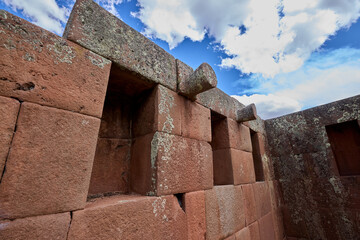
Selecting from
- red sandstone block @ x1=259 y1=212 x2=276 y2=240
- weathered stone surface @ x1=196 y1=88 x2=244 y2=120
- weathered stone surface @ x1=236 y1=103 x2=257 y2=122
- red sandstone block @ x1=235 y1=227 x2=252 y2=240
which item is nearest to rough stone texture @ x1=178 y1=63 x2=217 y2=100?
weathered stone surface @ x1=196 y1=88 x2=244 y2=120

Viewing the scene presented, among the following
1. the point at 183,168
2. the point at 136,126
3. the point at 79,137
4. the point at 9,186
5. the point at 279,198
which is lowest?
the point at 279,198

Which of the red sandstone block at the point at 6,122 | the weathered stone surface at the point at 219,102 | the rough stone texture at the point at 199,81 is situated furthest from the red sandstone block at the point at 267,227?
the red sandstone block at the point at 6,122

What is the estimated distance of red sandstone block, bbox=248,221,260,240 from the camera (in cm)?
283

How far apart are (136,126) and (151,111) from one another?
34cm

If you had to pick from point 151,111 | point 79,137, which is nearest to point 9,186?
point 79,137

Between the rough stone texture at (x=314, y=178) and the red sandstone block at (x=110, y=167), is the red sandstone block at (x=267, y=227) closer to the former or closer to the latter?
the rough stone texture at (x=314, y=178)

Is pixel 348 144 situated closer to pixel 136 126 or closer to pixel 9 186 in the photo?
pixel 136 126

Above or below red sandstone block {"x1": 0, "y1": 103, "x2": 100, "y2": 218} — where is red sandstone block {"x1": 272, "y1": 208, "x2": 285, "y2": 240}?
below

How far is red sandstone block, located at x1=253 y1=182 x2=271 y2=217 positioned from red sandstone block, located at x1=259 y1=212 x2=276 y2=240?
10 centimetres

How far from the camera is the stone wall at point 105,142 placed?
100cm

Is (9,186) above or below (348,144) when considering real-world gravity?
below

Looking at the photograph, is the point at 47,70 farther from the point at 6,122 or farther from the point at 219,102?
the point at 219,102

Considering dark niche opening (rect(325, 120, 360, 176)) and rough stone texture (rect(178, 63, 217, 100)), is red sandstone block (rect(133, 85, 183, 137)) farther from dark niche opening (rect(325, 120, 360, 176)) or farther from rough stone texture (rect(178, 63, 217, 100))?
dark niche opening (rect(325, 120, 360, 176))

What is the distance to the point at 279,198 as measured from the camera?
4250 millimetres
